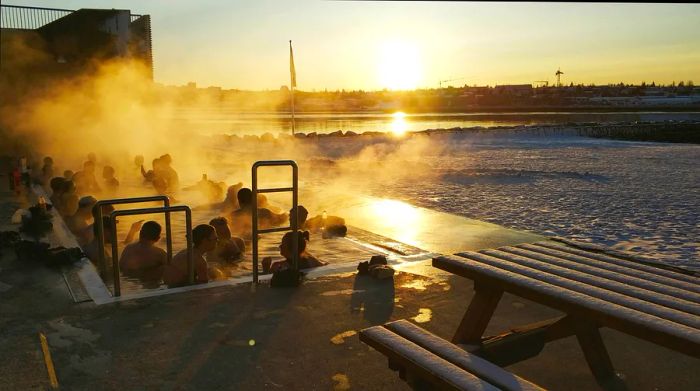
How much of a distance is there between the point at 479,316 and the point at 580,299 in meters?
0.67

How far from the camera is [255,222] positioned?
499 centimetres

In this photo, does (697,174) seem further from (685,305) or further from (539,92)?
(539,92)

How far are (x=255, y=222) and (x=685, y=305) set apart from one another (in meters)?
3.45

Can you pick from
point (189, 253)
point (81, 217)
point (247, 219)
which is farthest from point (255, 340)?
point (81, 217)

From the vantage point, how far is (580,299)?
2.56 meters

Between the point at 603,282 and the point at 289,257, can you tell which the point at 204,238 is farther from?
the point at 603,282

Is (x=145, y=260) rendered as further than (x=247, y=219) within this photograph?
Answer: No

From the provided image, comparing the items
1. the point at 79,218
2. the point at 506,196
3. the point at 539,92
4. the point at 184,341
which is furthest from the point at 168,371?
the point at 539,92

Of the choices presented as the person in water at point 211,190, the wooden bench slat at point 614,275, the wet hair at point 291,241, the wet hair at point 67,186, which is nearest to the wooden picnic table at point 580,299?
the wooden bench slat at point 614,275

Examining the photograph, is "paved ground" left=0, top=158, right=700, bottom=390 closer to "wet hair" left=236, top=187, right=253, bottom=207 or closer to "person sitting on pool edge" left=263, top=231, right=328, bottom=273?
"person sitting on pool edge" left=263, top=231, right=328, bottom=273

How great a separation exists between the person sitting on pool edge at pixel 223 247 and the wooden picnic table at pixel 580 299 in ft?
12.3

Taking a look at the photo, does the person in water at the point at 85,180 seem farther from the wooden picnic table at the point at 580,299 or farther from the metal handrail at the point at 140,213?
the wooden picnic table at the point at 580,299

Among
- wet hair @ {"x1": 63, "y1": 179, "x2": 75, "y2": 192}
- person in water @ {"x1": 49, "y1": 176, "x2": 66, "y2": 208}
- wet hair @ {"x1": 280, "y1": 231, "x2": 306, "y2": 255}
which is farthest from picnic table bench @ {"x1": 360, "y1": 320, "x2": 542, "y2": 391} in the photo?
person in water @ {"x1": 49, "y1": 176, "x2": 66, "y2": 208}

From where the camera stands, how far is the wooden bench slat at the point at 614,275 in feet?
8.68
